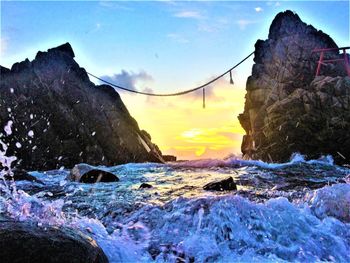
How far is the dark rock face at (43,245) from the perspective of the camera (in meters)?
5.45

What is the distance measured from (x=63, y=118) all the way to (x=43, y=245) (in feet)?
129

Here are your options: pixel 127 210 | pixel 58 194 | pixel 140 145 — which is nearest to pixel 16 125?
pixel 140 145

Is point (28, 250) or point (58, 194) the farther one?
point (58, 194)

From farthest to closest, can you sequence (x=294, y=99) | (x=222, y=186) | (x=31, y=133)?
1. (x=31, y=133)
2. (x=294, y=99)
3. (x=222, y=186)

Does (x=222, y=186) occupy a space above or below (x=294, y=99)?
below

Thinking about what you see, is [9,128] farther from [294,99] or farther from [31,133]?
[294,99]

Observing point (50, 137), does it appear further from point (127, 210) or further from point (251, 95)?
point (127, 210)

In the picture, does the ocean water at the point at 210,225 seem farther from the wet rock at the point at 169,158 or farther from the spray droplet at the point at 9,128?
the wet rock at the point at 169,158

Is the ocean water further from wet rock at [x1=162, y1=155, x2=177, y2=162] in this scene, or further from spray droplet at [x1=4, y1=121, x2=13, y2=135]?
wet rock at [x1=162, y1=155, x2=177, y2=162]

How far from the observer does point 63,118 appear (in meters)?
43.7

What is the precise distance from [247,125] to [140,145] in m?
12.4

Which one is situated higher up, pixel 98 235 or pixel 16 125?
pixel 16 125

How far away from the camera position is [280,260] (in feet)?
22.6

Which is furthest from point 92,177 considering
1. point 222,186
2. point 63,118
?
point 63,118
